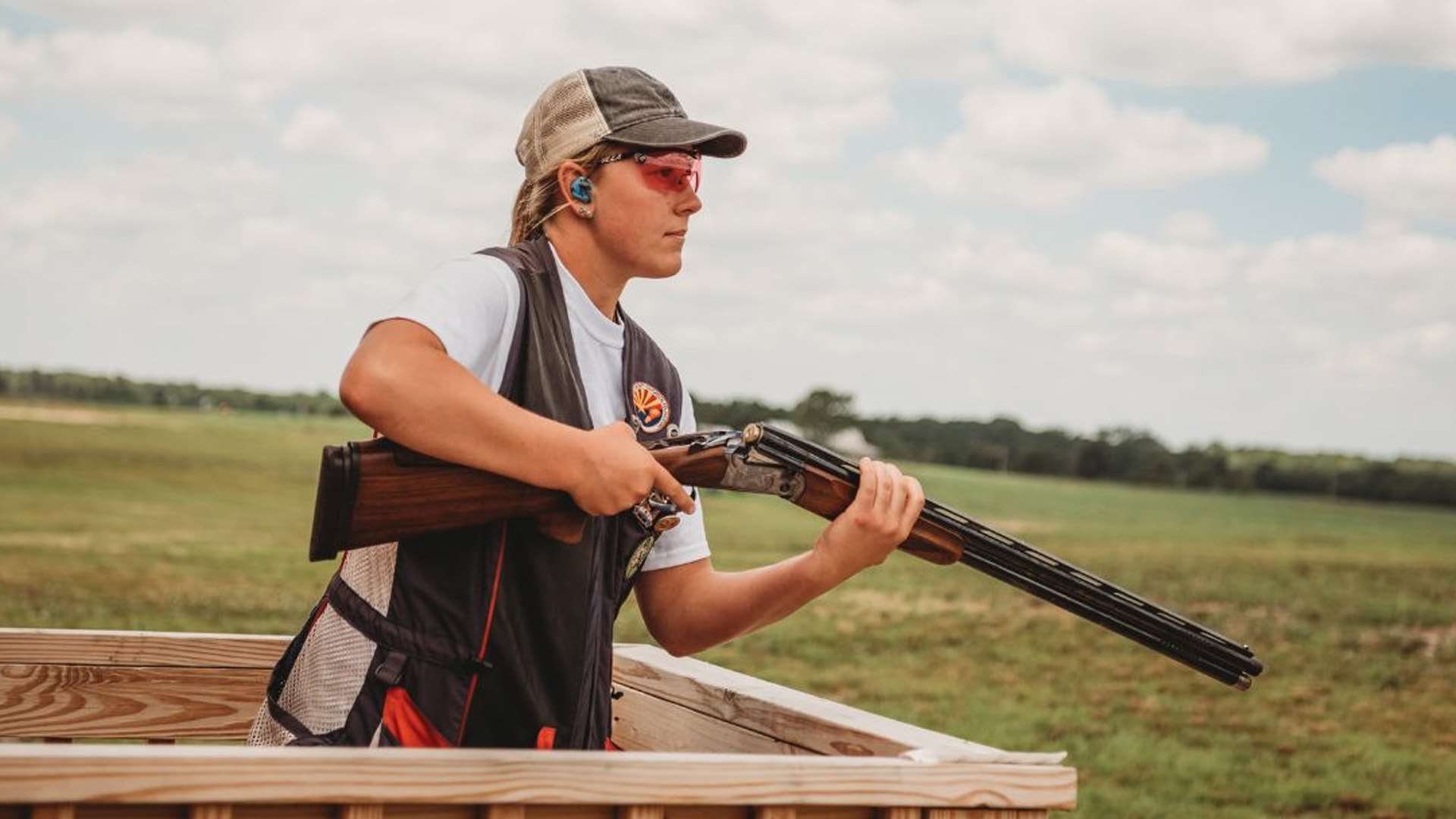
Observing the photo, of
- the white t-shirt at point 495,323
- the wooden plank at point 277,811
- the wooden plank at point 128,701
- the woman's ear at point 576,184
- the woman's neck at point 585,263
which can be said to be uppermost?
the woman's ear at point 576,184

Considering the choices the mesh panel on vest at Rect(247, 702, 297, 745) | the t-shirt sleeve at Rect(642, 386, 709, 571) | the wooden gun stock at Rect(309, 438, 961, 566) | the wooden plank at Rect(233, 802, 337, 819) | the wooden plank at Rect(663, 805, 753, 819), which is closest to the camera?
the wooden plank at Rect(233, 802, 337, 819)

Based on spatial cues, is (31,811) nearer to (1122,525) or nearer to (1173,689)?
(1173,689)

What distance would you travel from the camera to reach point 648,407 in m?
3.53

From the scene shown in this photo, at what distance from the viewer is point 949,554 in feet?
11.7

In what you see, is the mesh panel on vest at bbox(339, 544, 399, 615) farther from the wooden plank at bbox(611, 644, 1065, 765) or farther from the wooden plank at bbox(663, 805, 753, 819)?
the wooden plank at bbox(611, 644, 1065, 765)

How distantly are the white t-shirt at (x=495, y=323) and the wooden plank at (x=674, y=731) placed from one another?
466 mm

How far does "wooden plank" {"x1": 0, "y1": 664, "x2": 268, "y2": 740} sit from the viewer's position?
404 centimetres

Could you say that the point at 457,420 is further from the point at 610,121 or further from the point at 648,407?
the point at 610,121

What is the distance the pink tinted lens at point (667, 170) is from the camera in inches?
134

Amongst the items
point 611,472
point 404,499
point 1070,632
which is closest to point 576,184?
point 611,472

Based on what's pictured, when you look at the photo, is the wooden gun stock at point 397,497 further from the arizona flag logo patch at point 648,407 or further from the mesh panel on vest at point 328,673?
the arizona flag logo patch at point 648,407

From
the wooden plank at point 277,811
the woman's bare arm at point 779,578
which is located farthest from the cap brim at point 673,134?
the wooden plank at point 277,811

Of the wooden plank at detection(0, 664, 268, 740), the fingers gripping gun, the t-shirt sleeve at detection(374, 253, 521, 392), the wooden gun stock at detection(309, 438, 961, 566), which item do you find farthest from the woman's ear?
the wooden plank at detection(0, 664, 268, 740)

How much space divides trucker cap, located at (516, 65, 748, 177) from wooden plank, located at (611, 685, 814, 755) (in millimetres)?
1382
